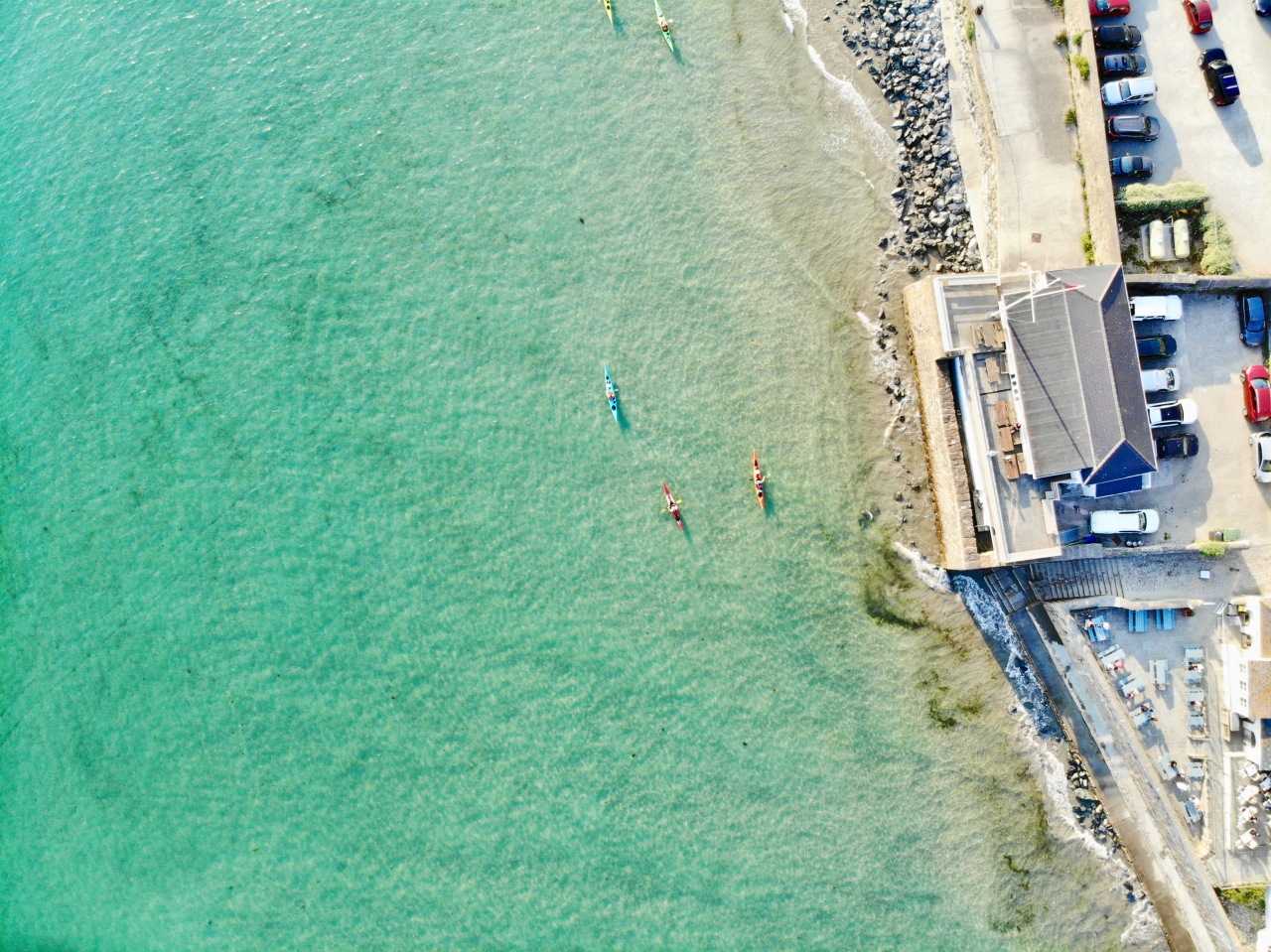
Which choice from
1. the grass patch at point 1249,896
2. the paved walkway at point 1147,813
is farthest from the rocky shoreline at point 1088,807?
the grass patch at point 1249,896

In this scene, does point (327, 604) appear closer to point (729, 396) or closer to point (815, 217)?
point (729, 396)

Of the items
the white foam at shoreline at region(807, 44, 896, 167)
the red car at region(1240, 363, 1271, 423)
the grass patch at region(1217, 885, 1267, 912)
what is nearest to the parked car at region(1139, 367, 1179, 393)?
the red car at region(1240, 363, 1271, 423)

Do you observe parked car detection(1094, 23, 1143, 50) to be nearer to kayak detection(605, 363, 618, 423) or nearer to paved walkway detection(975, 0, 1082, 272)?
paved walkway detection(975, 0, 1082, 272)

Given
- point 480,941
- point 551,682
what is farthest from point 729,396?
point 480,941

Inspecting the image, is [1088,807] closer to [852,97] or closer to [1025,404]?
[1025,404]

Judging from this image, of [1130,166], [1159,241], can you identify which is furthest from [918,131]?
[1159,241]

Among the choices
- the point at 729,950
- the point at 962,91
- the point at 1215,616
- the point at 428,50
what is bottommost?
the point at 729,950

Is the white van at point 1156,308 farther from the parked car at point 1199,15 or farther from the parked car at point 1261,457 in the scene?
the parked car at point 1199,15

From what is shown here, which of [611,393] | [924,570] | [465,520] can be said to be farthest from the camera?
[465,520]
